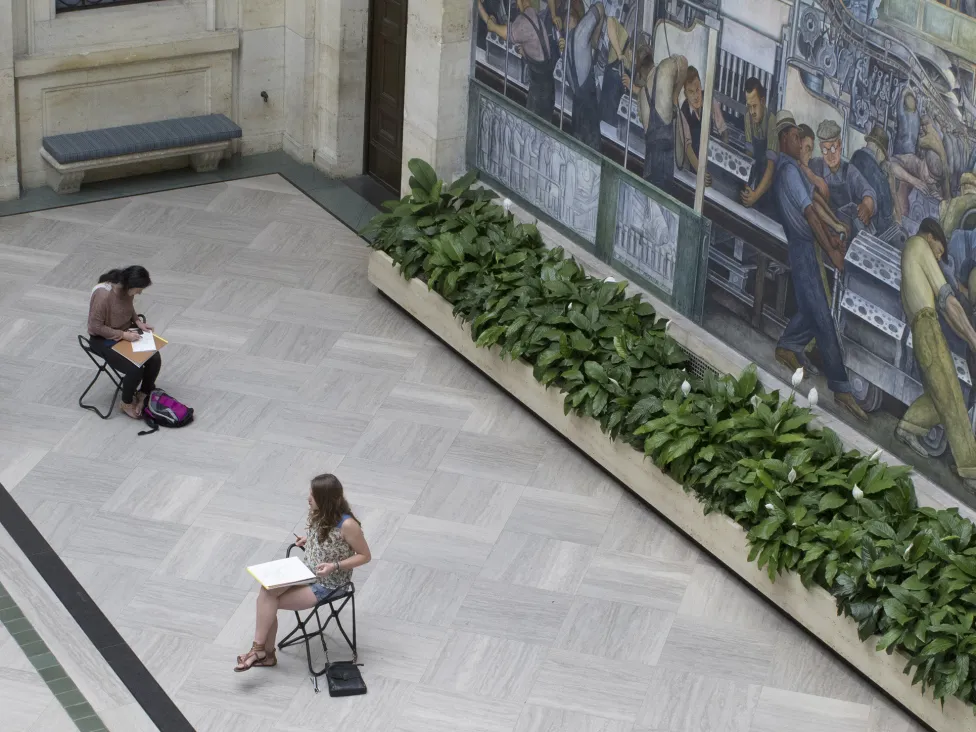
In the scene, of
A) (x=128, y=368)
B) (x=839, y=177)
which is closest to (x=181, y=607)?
(x=128, y=368)

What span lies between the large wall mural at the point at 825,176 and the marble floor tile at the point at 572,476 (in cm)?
132

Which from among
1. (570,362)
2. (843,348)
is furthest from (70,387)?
(843,348)

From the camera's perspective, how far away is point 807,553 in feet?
30.6

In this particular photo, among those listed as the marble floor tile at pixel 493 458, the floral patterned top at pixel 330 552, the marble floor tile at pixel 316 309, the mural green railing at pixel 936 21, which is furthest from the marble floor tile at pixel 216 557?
the mural green railing at pixel 936 21

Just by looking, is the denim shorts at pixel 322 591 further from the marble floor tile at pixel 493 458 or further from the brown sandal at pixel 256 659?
the marble floor tile at pixel 493 458

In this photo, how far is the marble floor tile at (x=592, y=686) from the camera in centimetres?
896

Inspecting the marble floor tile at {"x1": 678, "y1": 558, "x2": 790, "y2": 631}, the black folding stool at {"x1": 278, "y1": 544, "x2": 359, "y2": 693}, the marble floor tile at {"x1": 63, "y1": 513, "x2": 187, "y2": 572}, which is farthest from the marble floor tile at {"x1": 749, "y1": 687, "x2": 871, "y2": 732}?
the marble floor tile at {"x1": 63, "y1": 513, "x2": 187, "y2": 572}

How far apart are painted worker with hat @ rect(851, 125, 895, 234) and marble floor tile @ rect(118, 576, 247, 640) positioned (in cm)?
451

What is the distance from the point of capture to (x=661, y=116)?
1128 cm

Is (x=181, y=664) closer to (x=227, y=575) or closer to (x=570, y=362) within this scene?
(x=227, y=575)

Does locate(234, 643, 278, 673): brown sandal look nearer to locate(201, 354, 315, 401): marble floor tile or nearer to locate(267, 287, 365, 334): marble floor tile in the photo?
locate(201, 354, 315, 401): marble floor tile

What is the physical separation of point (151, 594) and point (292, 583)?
4.42ft

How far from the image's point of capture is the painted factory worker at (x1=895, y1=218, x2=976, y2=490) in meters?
9.38

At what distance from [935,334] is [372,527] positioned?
3.75 metres
